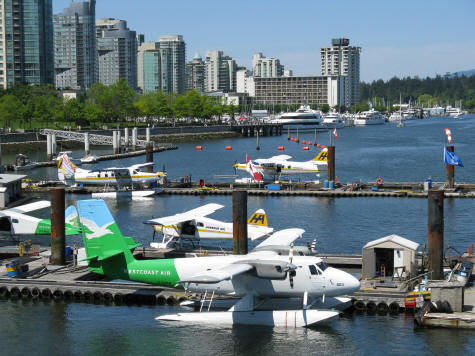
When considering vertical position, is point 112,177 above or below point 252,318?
above

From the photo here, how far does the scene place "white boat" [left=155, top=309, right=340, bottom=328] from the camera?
86.6ft

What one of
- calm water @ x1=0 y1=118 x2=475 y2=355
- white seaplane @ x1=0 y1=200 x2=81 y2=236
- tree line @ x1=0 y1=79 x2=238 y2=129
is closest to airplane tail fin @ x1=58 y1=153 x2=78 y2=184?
calm water @ x1=0 y1=118 x2=475 y2=355

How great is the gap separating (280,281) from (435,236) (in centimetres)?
733

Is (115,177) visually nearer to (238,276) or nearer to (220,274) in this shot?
A: (238,276)

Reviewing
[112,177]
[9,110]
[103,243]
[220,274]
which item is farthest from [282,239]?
[9,110]

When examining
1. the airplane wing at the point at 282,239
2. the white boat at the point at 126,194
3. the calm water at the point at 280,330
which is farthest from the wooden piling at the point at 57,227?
the white boat at the point at 126,194

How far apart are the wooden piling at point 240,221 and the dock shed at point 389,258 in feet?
18.3

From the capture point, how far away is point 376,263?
31.1 m

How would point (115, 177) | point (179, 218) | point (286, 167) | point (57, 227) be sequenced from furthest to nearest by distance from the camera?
point (286, 167) < point (115, 177) < point (179, 218) < point (57, 227)

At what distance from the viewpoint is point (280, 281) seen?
26.4 m

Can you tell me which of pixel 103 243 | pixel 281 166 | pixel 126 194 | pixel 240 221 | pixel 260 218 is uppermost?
pixel 281 166

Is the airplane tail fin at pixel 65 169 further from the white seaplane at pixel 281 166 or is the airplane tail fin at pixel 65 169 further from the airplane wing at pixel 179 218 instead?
the airplane wing at pixel 179 218

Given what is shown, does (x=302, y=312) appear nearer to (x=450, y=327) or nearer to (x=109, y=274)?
(x=450, y=327)

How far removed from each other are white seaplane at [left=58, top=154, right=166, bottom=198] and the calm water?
6.70ft
